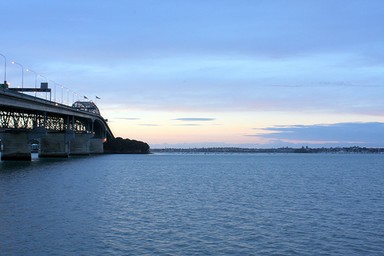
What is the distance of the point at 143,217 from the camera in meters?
33.7

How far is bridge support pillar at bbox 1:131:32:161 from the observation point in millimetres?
119062

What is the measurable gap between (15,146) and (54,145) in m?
36.4

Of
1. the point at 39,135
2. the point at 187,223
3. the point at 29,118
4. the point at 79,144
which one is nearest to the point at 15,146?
the point at 39,135

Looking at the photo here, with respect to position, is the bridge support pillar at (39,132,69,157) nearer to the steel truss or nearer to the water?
the steel truss

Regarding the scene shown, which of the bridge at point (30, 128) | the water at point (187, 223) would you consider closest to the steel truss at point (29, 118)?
the bridge at point (30, 128)

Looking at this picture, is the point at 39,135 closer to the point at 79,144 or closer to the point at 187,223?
the point at 79,144

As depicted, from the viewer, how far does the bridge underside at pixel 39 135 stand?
119 m

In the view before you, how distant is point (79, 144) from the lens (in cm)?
18900

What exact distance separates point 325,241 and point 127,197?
25.0m

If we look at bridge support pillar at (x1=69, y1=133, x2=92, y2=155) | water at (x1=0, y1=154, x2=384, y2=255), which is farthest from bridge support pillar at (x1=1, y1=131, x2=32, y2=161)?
water at (x1=0, y1=154, x2=384, y2=255)

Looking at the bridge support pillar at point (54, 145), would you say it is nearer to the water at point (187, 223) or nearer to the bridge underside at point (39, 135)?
the bridge underside at point (39, 135)

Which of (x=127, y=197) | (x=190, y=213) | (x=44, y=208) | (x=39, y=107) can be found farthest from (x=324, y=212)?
(x=39, y=107)

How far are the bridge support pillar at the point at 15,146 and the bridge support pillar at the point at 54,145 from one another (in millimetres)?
33772

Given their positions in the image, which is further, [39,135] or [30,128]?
[30,128]
